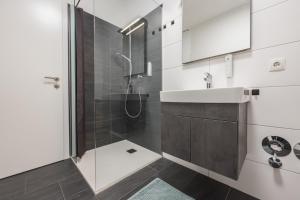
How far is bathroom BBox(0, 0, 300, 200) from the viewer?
35.6 inches

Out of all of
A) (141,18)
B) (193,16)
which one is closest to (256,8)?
(193,16)

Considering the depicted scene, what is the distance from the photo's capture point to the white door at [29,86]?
4.28ft

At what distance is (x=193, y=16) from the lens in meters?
1.38

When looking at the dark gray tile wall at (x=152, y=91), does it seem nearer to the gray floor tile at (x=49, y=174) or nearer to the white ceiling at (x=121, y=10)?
the white ceiling at (x=121, y=10)

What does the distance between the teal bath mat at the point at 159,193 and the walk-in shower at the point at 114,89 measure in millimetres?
302

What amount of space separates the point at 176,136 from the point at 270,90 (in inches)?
30.9

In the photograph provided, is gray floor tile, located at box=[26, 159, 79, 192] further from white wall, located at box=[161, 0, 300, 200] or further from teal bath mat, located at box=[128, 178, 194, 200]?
white wall, located at box=[161, 0, 300, 200]

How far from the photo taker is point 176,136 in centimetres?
112

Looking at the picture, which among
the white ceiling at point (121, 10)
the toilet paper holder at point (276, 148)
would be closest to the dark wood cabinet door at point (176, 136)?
the toilet paper holder at point (276, 148)

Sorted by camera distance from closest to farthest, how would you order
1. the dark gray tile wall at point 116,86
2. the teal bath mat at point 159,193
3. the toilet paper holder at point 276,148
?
the toilet paper holder at point 276,148, the teal bath mat at point 159,193, the dark gray tile wall at point 116,86

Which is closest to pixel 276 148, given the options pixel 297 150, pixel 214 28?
pixel 297 150

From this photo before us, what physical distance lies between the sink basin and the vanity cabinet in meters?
0.03

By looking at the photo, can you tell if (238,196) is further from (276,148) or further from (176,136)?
(176,136)

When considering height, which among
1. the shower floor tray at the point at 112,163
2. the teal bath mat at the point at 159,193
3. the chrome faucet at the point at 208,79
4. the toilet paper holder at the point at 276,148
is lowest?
the teal bath mat at the point at 159,193
